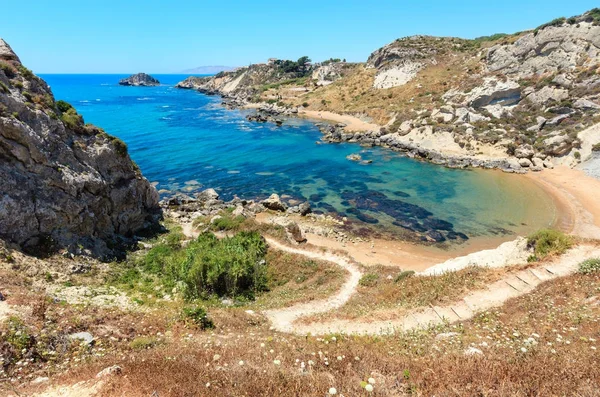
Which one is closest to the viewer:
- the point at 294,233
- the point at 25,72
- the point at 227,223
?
the point at 25,72

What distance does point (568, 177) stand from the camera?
148 feet

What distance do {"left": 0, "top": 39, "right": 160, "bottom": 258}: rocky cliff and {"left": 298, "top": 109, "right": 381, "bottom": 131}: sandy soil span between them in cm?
6410

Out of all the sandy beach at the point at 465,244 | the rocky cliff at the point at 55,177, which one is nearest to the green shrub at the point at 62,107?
the rocky cliff at the point at 55,177

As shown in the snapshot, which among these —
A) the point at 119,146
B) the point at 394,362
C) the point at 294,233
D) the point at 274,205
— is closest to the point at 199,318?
the point at 394,362

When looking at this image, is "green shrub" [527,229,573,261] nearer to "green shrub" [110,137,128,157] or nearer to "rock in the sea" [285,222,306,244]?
"rock in the sea" [285,222,306,244]

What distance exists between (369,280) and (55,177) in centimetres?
2137

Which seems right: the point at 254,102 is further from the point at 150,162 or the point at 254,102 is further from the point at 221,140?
the point at 150,162

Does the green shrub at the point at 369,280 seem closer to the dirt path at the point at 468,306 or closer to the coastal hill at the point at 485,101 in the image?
the dirt path at the point at 468,306

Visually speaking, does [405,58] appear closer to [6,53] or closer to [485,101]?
[485,101]

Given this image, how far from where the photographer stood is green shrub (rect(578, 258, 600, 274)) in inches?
576

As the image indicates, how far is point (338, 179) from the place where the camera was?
49844 millimetres

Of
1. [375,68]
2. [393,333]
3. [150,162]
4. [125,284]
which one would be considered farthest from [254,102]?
[393,333]

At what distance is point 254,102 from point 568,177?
109443 millimetres

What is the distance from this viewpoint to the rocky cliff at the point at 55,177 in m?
19.4
